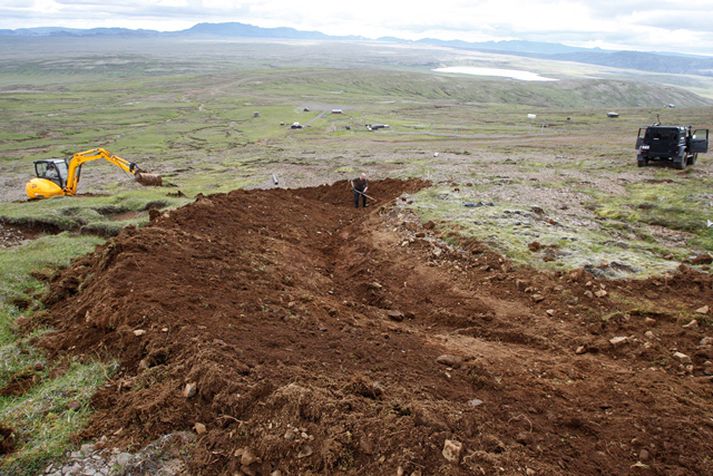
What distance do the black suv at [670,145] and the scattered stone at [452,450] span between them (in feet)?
97.1

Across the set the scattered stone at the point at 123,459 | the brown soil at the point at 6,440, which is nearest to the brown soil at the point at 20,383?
the brown soil at the point at 6,440

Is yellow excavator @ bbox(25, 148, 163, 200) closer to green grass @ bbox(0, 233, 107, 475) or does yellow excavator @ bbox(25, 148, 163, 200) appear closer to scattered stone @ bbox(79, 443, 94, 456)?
green grass @ bbox(0, 233, 107, 475)

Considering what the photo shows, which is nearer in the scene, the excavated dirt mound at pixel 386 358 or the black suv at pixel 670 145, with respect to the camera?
the excavated dirt mound at pixel 386 358

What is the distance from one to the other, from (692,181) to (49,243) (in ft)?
99.6

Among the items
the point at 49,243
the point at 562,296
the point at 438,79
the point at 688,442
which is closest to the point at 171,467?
the point at 688,442

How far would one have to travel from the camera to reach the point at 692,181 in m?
24.7

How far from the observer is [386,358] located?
8359mm

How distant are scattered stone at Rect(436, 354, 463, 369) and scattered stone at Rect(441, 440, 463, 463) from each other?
8.22 ft

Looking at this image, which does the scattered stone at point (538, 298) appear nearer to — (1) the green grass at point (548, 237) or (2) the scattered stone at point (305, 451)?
(1) the green grass at point (548, 237)

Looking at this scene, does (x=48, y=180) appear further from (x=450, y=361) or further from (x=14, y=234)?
(x=450, y=361)

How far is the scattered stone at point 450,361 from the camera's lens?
27.4ft

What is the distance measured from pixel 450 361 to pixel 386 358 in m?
1.16

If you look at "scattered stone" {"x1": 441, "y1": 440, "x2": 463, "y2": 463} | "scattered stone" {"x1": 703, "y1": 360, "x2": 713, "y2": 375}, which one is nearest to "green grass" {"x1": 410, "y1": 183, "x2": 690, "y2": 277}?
"scattered stone" {"x1": 703, "y1": 360, "x2": 713, "y2": 375}

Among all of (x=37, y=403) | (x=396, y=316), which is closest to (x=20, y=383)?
(x=37, y=403)
